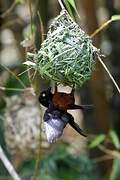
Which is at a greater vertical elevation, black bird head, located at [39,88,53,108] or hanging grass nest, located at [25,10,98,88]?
hanging grass nest, located at [25,10,98,88]

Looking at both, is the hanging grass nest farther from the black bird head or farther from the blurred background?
the blurred background

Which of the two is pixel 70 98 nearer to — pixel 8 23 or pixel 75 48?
pixel 75 48

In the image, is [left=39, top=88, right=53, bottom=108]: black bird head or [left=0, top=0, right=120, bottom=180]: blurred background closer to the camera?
[left=39, top=88, right=53, bottom=108]: black bird head

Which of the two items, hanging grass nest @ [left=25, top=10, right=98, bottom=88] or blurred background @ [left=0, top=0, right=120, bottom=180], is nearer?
hanging grass nest @ [left=25, top=10, right=98, bottom=88]

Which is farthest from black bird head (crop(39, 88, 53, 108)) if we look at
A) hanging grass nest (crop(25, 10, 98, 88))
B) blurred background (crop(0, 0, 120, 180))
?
blurred background (crop(0, 0, 120, 180))

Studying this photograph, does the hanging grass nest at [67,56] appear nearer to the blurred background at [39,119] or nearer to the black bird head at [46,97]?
the black bird head at [46,97]

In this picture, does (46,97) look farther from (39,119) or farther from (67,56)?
(39,119)

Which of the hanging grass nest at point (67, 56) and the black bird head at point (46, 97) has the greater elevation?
the hanging grass nest at point (67, 56)

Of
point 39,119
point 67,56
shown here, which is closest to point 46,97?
point 67,56

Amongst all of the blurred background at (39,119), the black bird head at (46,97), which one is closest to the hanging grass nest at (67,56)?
the black bird head at (46,97)
